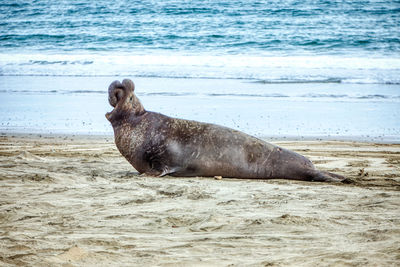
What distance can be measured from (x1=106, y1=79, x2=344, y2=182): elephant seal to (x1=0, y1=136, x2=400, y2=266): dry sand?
9.8 inches

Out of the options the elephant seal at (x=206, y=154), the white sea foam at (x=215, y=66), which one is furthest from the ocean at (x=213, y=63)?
the elephant seal at (x=206, y=154)

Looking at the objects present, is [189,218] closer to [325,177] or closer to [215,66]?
[325,177]

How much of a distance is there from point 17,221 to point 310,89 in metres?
11.8

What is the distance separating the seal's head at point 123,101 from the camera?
6.60 m

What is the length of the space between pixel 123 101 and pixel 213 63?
14646 millimetres

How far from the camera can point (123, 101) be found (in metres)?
6.66

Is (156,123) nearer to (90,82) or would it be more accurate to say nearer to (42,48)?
(90,82)

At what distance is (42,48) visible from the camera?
27359 millimetres

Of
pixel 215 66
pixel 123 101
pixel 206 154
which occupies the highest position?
pixel 123 101

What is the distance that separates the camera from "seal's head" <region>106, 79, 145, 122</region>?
6.60 metres

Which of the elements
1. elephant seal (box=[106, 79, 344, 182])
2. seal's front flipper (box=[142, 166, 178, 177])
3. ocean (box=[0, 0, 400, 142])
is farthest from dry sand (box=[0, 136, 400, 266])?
ocean (box=[0, 0, 400, 142])

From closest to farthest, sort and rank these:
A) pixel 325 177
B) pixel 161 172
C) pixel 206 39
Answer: pixel 325 177
pixel 161 172
pixel 206 39

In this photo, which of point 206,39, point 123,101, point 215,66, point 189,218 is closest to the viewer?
point 189,218

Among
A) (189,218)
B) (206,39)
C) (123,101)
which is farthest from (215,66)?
(189,218)
